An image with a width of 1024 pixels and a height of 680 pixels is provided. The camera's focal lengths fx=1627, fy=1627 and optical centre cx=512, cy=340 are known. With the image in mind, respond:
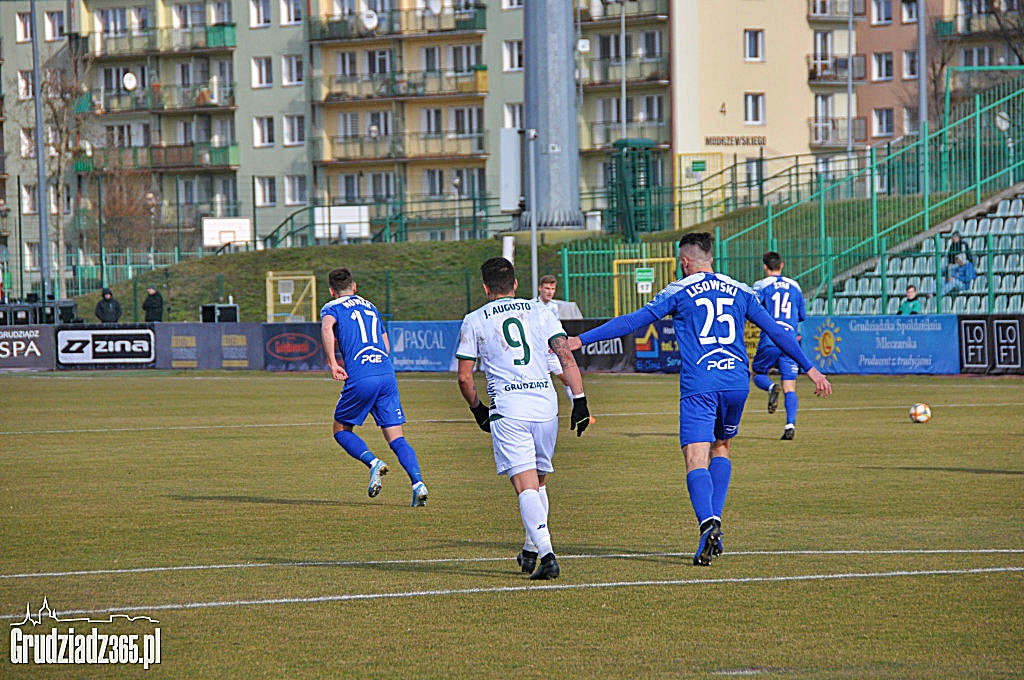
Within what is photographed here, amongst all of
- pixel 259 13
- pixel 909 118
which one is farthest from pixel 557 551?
pixel 259 13

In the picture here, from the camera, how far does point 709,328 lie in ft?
33.6

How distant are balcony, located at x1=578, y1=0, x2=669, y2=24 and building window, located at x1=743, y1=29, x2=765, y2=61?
431cm

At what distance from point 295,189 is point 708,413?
76.2 meters

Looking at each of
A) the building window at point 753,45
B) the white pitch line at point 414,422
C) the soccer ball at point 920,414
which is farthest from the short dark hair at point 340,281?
the building window at point 753,45

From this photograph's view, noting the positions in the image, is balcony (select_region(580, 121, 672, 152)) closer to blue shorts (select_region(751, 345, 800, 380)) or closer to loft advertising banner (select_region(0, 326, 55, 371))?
loft advertising banner (select_region(0, 326, 55, 371))

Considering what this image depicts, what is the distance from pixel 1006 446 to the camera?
57.4ft

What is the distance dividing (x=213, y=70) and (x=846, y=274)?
54.6 metres

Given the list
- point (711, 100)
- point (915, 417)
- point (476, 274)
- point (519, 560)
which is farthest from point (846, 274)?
point (711, 100)

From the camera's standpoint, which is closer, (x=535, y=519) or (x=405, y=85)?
(x=535, y=519)

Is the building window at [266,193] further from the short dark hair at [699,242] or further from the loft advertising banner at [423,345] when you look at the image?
the short dark hair at [699,242]

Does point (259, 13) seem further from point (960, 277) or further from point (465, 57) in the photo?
point (960, 277)

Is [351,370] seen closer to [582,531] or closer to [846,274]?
[582,531]

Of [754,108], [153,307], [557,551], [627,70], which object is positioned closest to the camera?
[557,551]

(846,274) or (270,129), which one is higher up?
(270,129)
